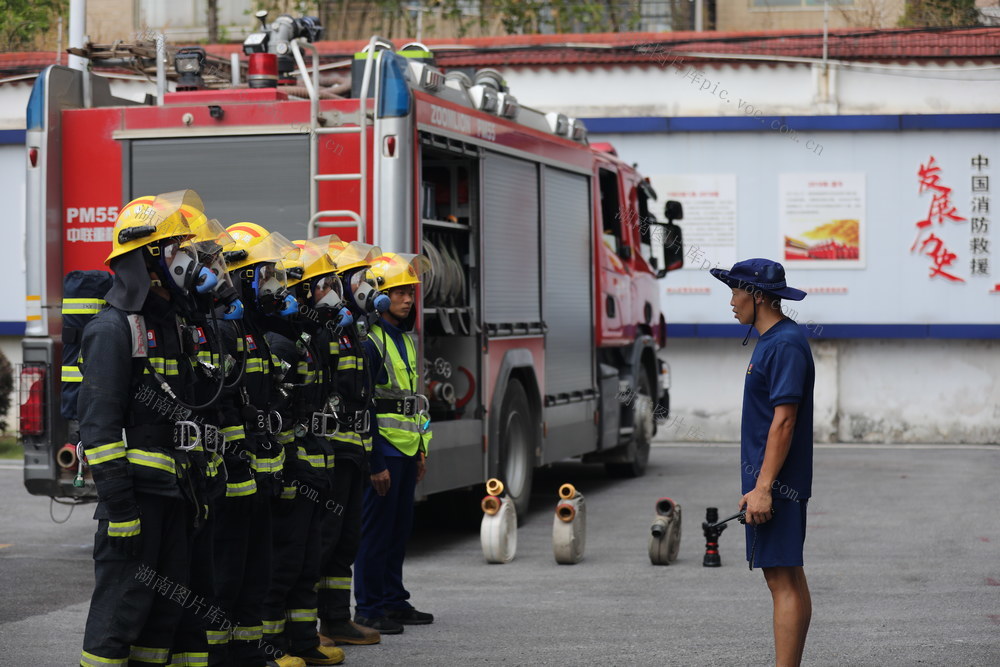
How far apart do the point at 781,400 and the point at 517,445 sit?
589 cm

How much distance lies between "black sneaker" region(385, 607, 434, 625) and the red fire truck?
2.09 metres

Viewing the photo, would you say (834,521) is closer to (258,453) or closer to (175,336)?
(258,453)

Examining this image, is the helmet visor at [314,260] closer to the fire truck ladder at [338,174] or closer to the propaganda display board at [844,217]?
the fire truck ladder at [338,174]

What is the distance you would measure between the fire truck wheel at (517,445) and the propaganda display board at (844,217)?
8.01 m

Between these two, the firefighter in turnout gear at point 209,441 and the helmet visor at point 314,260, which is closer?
the firefighter in turnout gear at point 209,441

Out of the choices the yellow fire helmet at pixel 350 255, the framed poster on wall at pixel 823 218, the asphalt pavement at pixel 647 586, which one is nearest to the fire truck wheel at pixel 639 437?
the asphalt pavement at pixel 647 586

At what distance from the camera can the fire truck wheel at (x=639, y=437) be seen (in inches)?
608

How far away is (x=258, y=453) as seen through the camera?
6402mm

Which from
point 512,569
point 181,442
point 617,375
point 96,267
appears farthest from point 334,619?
point 617,375

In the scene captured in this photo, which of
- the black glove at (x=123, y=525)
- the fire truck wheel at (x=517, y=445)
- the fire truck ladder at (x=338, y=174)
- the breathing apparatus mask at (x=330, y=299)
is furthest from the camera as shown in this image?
the fire truck wheel at (x=517, y=445)

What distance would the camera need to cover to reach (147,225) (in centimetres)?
558

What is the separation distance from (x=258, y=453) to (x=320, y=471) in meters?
0.54

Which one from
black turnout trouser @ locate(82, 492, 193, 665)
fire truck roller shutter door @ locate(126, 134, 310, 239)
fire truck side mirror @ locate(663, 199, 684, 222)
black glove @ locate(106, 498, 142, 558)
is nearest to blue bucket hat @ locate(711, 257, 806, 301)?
black turnout trouser @ locate(82, 492, 193, 665)

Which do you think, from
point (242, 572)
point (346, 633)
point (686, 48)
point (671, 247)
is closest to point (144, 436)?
point (242, 572)
